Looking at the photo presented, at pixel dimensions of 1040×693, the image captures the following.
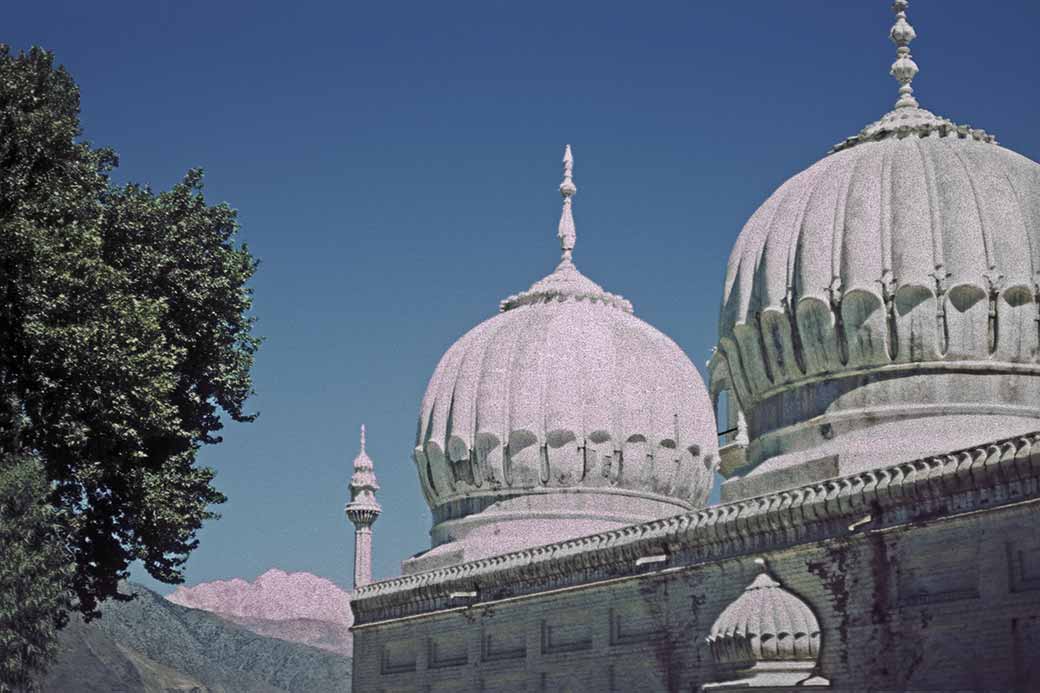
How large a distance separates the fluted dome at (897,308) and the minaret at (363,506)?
10.5m

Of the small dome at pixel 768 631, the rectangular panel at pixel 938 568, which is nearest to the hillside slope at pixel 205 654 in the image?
the small dome at pixel 768 631

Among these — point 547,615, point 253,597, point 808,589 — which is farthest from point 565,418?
point 253,597

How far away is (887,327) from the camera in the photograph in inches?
773

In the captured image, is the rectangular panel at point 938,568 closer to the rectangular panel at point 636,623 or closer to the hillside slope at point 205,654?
the rectangular panel at point 636,623

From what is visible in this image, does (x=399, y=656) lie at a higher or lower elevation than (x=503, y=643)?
higher

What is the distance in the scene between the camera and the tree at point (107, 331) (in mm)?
20859

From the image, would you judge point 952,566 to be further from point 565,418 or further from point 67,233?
point 67,233

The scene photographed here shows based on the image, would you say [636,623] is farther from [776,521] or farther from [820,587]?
[820,587]

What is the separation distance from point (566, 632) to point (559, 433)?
472cm

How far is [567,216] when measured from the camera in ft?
94.4

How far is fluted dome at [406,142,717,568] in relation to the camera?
25.2 m

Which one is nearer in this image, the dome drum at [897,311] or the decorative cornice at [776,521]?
the decorative cornice at [776,521]

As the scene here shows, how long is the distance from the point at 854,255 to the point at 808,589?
500 cm

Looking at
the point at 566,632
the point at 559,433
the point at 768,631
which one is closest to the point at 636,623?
the point at 566,632
